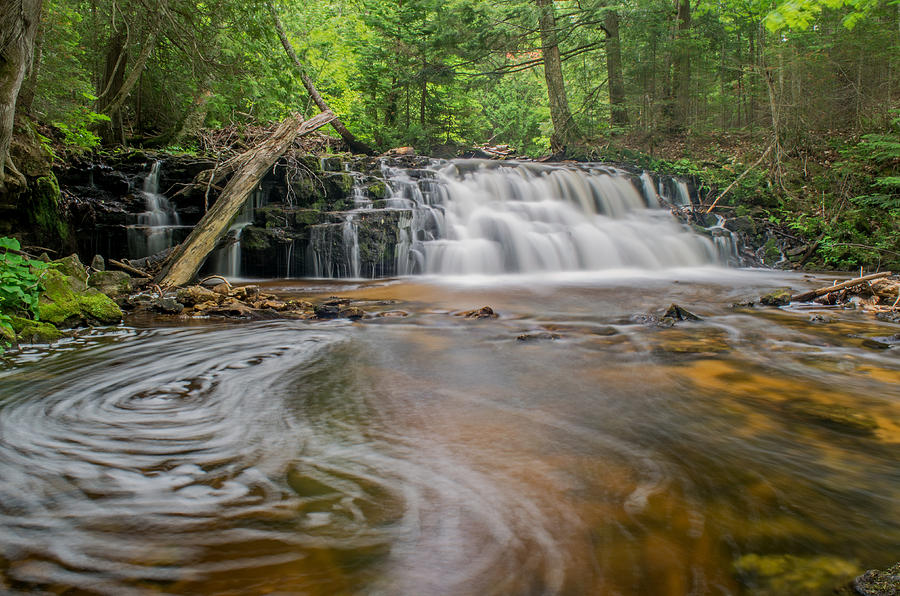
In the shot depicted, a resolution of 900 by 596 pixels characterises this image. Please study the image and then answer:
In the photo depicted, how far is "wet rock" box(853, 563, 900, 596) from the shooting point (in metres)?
1.37

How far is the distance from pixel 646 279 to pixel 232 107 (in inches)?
352

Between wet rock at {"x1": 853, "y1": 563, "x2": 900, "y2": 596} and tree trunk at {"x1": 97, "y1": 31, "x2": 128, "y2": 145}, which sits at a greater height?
tree trunk at {"x1": 97, "y1": 31, "x2": 128, "y2": 145}

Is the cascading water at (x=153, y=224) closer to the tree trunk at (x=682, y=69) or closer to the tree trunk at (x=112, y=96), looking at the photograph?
the tree trunk at (x=112, y=96)

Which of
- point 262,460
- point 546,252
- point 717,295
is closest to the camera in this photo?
point 262,460

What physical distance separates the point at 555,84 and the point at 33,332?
16.2 meters

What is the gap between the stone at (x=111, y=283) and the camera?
6340 millimetres

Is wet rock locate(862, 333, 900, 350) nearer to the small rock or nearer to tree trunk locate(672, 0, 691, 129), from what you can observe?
the small rock

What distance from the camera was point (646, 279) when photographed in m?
9.53

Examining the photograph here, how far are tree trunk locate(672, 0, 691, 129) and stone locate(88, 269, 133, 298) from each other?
1618 cm

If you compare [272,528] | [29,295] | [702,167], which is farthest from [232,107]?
[702,167]

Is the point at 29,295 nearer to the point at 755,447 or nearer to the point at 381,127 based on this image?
the point at 755,447

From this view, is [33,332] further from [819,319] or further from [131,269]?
[819,319]

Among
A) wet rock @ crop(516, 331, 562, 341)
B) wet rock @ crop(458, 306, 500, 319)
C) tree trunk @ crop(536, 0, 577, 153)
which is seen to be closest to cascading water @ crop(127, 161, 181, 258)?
wet rock @ crop(458, 306, 500, 319)

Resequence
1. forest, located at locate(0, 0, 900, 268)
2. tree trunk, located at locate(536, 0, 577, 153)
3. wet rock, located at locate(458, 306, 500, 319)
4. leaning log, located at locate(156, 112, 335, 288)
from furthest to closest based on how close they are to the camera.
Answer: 1. tree trunk, located at locate(536, 0, 577, 153)
2. leaning log, located at locate(156, 112, 335, 288)
3. forest, located at locate(0, 0, 900, 268)
4. wet rock, located at locate(458, 306, 500, 319)
